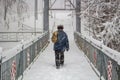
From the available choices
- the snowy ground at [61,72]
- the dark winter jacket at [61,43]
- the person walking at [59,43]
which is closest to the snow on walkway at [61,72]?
the snowy ground at [61,72]

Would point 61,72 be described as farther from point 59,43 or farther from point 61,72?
point 59,43

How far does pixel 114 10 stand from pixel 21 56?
11069mm

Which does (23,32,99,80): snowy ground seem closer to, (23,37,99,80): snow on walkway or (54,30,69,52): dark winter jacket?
(23,37,99,80): snow on walkway

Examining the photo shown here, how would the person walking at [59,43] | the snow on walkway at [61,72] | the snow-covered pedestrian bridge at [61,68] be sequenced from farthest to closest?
1. the person walking at [59,43]
2. the snow on walkway at [61,72]
3. the snow-covered pedestrian bridge at [61,68]

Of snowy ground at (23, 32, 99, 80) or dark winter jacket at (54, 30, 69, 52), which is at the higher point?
dark winter jacket at (54, 30, 69, 52)

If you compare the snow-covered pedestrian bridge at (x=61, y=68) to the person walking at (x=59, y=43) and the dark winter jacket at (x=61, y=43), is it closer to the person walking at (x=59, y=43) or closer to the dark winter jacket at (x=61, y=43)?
the person walking at (x=59, y=43)

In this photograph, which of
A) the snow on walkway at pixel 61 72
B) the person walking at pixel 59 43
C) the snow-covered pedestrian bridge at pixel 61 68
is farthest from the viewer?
the person walking at pixel 59 43

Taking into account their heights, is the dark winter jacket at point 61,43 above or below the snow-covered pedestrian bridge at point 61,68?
above

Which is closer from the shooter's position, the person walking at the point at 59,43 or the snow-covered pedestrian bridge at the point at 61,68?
the snow-covered pedestrian bridge at the point at 61,68

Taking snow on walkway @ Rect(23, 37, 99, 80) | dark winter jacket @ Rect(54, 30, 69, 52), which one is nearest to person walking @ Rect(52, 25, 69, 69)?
Result: dark winter jacket @ Rect(54, 30, 69, 52)

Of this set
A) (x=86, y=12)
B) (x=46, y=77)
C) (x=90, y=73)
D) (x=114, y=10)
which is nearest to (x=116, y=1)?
(x=114, y=10)

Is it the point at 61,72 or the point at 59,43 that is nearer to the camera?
the point at 61,72

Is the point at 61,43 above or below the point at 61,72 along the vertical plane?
above

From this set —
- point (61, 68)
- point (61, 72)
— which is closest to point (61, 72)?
point (61, 72)
